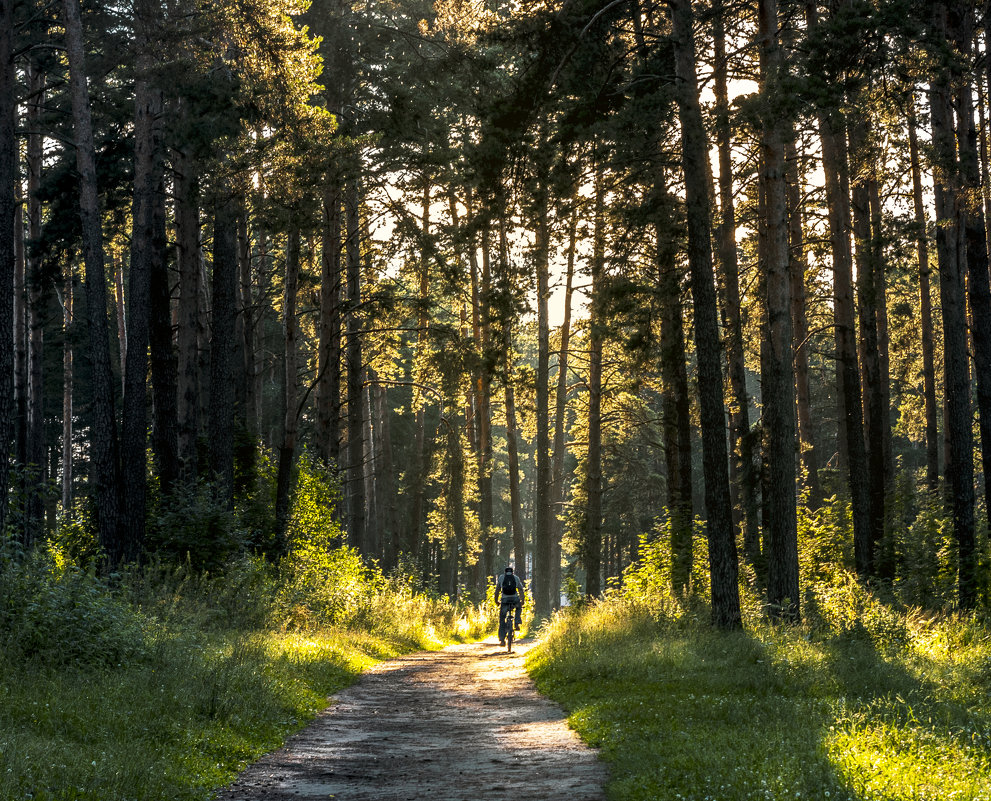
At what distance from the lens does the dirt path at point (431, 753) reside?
7273 mm

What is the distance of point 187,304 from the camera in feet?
73.5

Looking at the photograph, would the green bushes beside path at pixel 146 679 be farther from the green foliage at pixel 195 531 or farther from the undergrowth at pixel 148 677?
the green foliage at pixel 195 531

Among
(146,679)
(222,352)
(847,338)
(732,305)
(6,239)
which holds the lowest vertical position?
(146,679)

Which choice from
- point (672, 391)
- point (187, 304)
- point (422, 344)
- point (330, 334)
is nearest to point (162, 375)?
point (187, 304)

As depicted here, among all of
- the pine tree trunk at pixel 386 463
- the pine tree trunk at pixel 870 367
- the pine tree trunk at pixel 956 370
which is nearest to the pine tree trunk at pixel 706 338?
the pine tree trunk at pixel 956 370

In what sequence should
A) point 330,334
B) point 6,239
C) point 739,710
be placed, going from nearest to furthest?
point 739,710, point 6,239, point 330,334

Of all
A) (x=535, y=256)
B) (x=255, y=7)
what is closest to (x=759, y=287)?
(x=535, y=256)

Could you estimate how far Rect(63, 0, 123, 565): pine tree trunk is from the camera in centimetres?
1658

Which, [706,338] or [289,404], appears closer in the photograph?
[706,338]

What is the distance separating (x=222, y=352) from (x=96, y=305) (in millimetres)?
4192

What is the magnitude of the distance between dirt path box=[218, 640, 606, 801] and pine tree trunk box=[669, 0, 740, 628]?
12.1ft

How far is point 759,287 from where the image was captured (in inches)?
874

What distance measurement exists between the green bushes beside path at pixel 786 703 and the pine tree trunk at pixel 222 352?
8631 millimetres

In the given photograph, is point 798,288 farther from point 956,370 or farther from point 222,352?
point 222,352
